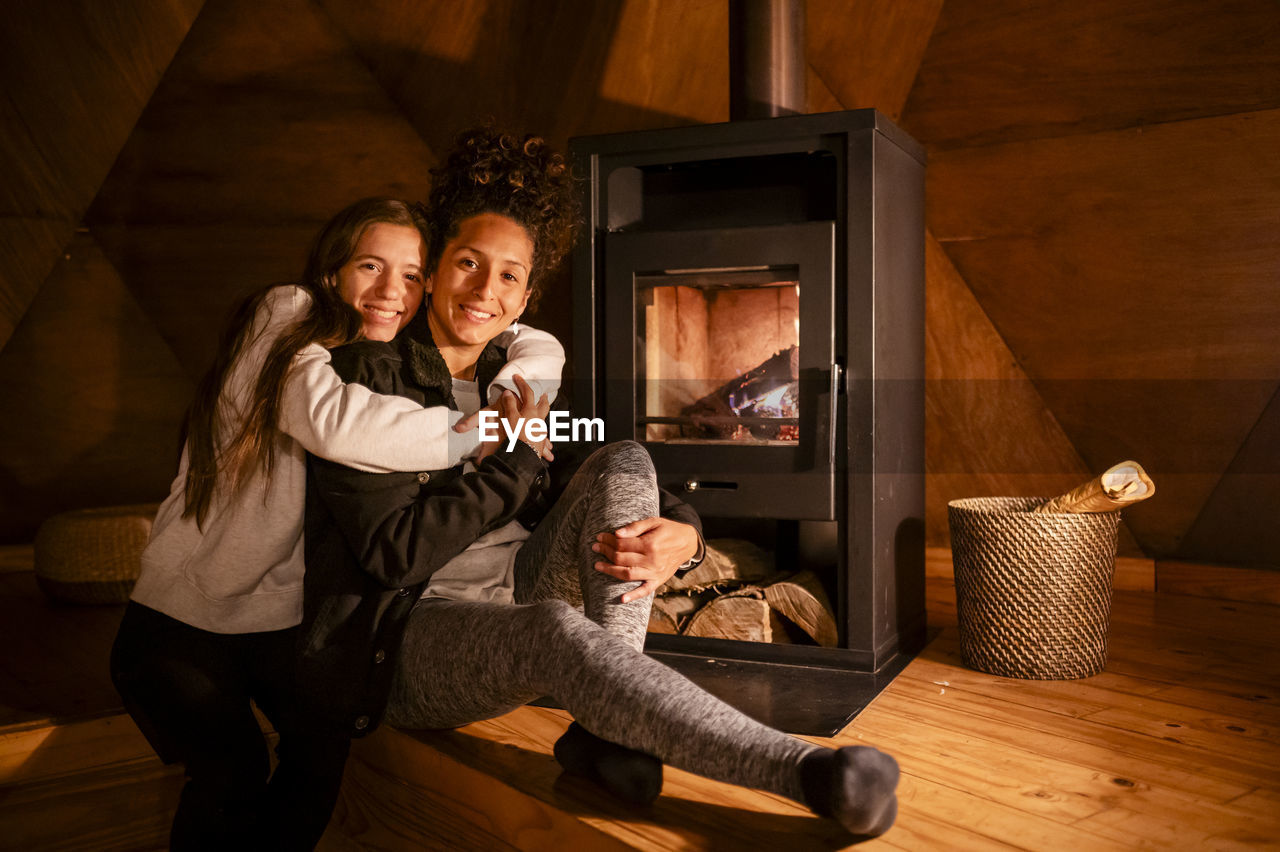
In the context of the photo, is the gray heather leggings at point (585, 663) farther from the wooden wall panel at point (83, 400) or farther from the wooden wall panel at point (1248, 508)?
the wooden wall panel at point (83, 400)

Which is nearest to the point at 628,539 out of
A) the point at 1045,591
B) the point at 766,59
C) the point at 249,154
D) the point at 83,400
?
the point at 1045,591

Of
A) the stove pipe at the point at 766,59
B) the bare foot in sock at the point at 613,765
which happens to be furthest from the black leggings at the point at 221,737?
the stove pipe at the point at 766,59

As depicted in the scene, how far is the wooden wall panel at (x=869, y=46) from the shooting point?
7.94 ft

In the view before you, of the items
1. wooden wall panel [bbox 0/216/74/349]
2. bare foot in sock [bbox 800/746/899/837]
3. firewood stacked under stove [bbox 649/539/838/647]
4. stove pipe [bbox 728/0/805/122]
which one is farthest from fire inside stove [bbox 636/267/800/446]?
wooden wall panel [bbox 0/216/74/349]

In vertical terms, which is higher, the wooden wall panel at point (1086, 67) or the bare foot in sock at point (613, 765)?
the wooden wall panel at point (1086, 67)

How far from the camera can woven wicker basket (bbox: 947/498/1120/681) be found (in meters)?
1.74

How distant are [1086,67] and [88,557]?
8.81 feet

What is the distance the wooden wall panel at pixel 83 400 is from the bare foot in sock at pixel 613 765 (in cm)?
225

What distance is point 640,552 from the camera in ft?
4.32

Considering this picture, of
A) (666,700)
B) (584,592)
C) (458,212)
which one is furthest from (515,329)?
(666,700)

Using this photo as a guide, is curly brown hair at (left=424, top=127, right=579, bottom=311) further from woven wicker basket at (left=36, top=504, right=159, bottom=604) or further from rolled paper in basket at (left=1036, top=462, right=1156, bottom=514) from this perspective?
woven wicker basket at (left=36, top=504, right=159, bottom=604)

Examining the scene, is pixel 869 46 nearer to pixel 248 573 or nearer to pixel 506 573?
pixel 506 573

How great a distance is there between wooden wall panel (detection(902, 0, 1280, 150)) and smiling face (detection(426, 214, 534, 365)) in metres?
1.38

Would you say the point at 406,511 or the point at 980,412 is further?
the point at 980,412
